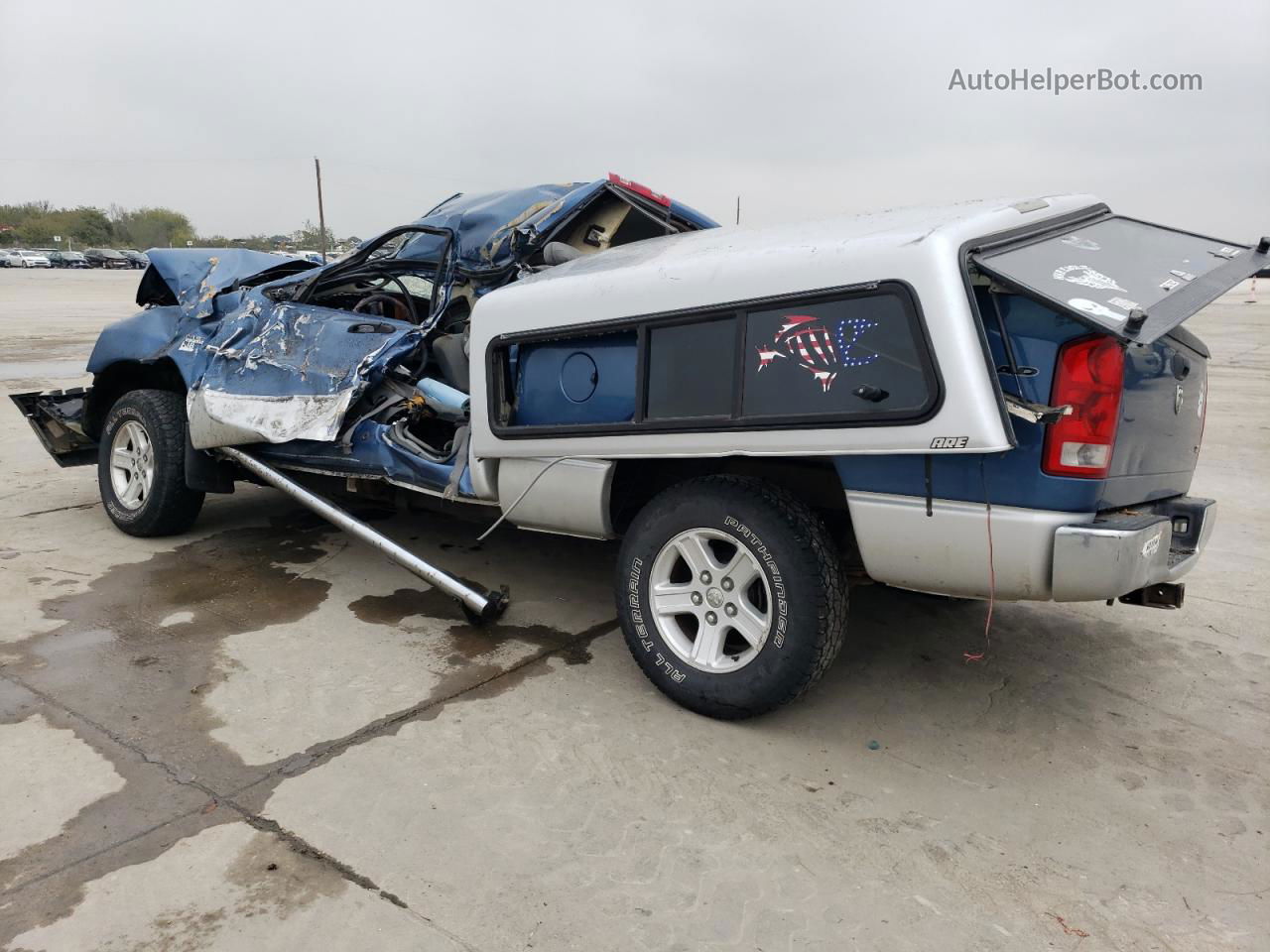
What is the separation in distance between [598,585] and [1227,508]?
13.2 feet

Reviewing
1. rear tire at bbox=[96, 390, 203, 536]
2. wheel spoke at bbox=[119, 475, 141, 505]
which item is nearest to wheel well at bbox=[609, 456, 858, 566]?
rear tire at bbox=[96, 390, 203, 536]

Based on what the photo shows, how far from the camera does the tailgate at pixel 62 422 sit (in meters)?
5.81

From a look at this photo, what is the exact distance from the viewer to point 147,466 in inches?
207

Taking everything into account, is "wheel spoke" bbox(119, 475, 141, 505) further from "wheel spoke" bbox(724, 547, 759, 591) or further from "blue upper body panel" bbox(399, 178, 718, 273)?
"wheel spoke" bbox(724, 547, 759, 591)

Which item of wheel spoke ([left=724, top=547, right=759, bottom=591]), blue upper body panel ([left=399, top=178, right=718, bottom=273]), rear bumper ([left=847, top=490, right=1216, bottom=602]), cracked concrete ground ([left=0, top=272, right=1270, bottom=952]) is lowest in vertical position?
cracked concrete ground ([left=0, top=272, right=1270, bottom=952])

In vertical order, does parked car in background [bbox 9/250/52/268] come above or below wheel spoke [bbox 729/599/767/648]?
above

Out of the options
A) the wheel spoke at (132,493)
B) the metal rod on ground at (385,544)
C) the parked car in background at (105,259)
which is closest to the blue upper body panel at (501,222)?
the metal rod on ground at (385,544)

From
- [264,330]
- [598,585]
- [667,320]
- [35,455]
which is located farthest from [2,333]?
[667,320]

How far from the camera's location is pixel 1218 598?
4.44m

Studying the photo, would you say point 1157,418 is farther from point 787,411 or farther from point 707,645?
point 707,645

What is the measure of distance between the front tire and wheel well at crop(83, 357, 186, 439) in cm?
331

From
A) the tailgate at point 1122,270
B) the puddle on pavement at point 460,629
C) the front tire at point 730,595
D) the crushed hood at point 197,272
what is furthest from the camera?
the crushed hood at point 197,272

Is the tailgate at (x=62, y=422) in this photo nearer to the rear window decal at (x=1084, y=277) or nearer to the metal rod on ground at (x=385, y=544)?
the metal rod on ground at (x=385, y=544)

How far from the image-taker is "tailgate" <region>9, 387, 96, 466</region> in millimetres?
5812
